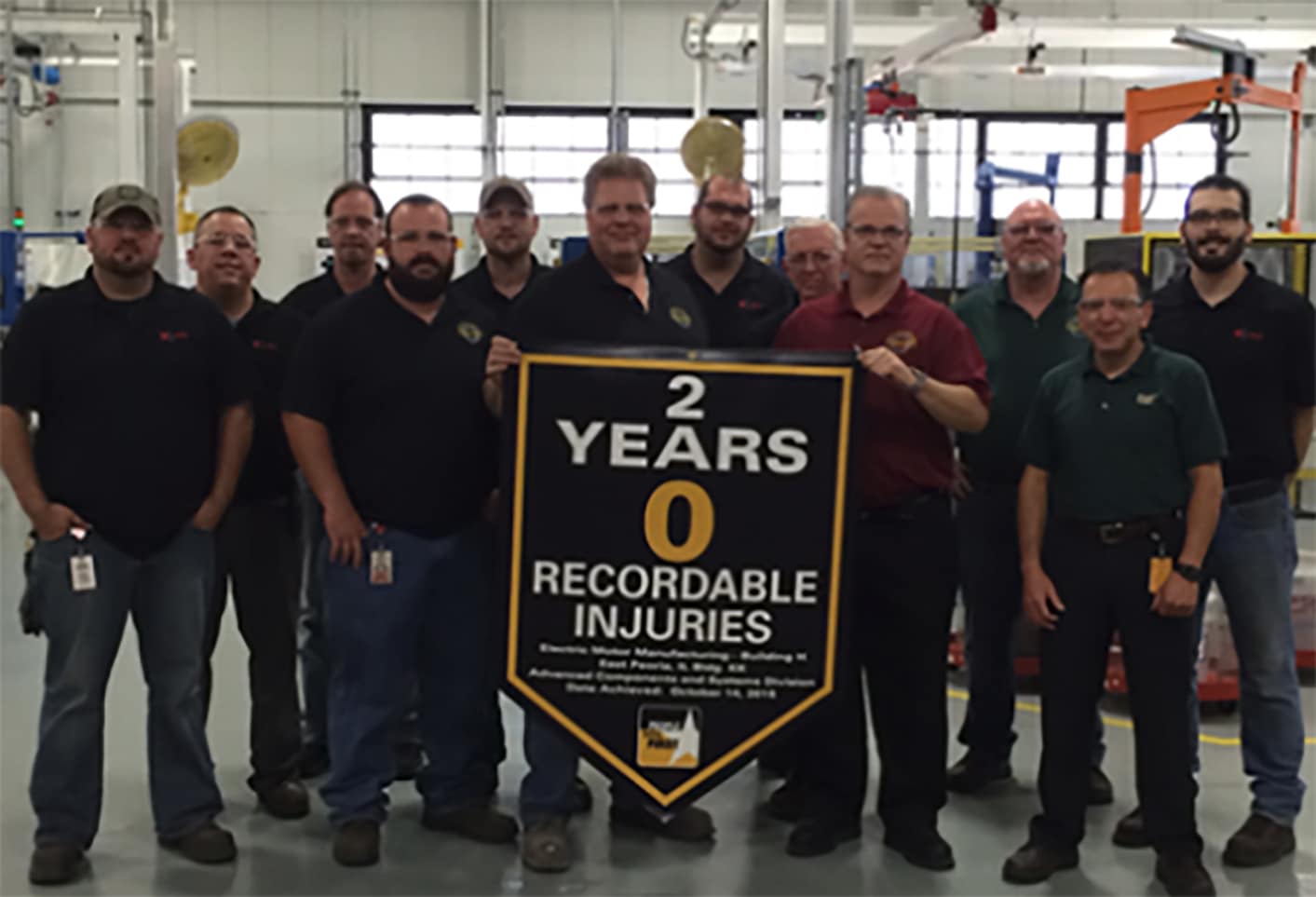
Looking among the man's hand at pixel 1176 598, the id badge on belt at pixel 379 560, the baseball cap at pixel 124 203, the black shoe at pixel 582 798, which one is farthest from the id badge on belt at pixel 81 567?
the man's hand at pixel 1176 598

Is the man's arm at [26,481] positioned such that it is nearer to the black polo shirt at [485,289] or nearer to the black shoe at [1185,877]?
the black polo shirt at [485,289]

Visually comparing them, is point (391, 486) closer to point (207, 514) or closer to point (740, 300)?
point (207, 514)

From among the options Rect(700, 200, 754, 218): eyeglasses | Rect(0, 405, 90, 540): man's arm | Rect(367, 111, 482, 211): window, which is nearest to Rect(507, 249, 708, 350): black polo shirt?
Rect(700, 200, 754, 218): eyeglasses

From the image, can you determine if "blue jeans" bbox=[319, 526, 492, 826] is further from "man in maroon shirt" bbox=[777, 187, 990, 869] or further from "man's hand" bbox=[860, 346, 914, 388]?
"man's hand" bbox=[860, 346, 914, 388]

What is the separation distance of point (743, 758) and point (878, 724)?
563 mm

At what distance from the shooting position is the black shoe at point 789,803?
4335 mm

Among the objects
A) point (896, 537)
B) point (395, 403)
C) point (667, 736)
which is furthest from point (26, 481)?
Answer: point (896, 537)

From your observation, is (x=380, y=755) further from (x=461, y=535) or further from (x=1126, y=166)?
(x=1126, y=166)

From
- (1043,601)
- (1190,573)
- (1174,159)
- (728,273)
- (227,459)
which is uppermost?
(1174,159)

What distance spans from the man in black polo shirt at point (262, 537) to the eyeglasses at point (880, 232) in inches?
71.1

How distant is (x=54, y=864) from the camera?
3734 mm

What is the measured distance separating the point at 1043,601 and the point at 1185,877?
83 cm

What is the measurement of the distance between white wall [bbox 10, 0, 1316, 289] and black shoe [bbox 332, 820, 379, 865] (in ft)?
50.6

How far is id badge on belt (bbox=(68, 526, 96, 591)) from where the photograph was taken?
144 inches
